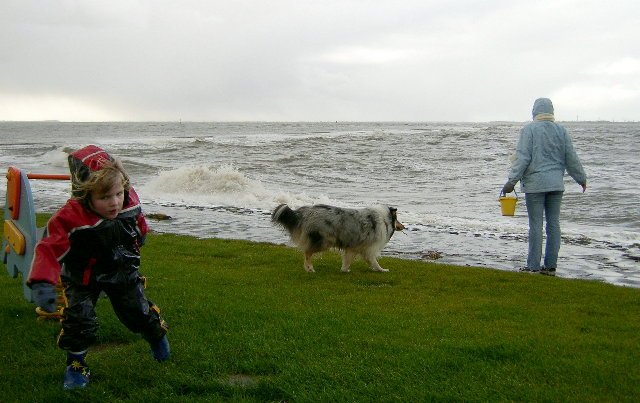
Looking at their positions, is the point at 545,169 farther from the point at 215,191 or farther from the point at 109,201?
the point at 215,191

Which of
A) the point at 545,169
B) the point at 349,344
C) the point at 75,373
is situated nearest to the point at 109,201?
the point at 75,373

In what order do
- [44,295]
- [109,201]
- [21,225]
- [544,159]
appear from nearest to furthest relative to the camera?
[44,295] → [109,201] → [21,225] → [544,159]

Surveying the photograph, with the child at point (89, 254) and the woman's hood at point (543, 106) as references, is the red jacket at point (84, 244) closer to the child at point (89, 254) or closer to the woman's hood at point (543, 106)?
the child at point (89, 254)

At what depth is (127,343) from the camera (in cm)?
554

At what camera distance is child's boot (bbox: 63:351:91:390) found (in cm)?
449

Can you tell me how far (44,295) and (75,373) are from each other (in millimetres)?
799

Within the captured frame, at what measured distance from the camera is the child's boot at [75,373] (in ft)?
14.7

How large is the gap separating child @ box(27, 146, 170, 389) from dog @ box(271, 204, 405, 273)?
4782 mm

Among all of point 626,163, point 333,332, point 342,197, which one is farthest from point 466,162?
point 333,332

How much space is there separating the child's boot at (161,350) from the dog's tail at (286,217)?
15.1 ft

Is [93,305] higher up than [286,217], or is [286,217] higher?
[93,305]

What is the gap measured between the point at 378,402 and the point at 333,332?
148 centimetres

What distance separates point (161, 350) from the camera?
4.94 m

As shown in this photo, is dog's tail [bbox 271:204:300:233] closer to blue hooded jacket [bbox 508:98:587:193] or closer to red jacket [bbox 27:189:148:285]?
blue hooded jacket [bbox 508:98:587:193]
